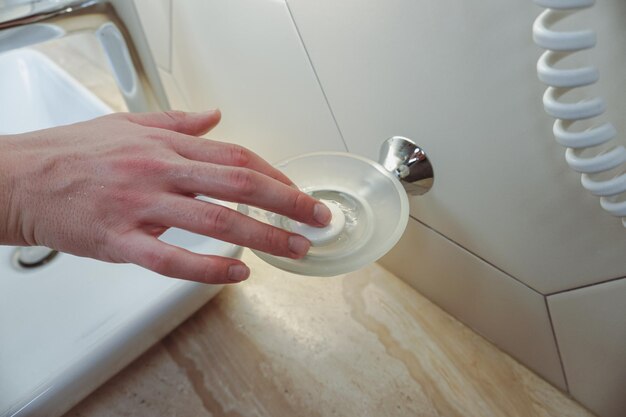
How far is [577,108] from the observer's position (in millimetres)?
235

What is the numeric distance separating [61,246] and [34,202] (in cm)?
4

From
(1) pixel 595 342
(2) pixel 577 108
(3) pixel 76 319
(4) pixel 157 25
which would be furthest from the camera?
(4) pixel 157 25

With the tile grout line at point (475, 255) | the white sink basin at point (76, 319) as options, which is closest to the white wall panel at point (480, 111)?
the tile grout line at point (475, 255)

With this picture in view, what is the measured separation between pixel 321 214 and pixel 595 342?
21cm

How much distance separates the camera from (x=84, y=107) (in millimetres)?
653

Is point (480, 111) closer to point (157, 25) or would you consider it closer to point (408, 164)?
point (408, 164)

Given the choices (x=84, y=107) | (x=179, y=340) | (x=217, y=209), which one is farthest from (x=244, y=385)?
(x=84, y=107)

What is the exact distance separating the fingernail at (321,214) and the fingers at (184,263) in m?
0.06

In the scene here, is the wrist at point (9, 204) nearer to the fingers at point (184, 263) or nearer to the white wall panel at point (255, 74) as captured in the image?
the fingers at point (184, 263)

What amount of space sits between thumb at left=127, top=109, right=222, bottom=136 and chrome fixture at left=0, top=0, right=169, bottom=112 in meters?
0.14

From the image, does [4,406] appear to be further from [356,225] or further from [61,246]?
[356,225]

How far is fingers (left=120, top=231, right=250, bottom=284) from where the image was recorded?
1.01ft

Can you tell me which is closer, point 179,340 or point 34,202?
point 34,202

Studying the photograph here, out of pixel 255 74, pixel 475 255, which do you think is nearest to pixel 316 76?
pixel 255 74
